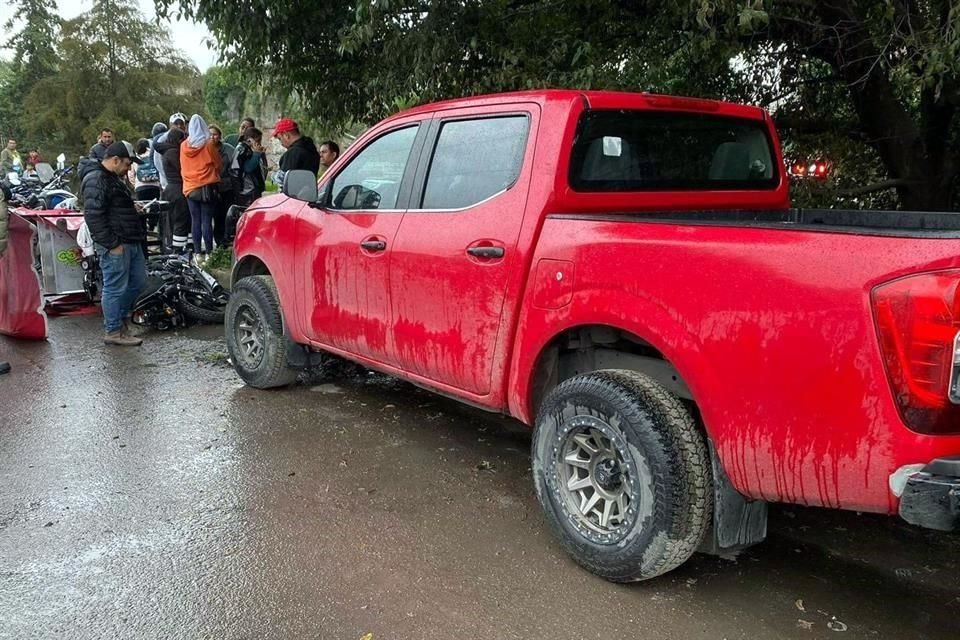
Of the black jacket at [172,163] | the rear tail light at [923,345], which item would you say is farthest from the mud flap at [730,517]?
the black jacket at [172,163]

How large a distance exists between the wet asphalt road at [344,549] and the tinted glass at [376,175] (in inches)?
56.3

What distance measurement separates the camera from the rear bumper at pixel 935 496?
2.16 metres

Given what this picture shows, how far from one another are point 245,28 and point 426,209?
4367 mm

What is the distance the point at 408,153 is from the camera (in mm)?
4273

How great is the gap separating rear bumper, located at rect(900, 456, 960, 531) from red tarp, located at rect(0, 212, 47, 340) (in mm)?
7409

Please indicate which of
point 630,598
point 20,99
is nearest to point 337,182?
point 630,598

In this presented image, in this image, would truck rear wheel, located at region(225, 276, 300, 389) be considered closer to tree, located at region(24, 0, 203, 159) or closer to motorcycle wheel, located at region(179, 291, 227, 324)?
motorcycle wheel, located at region(179, 291, 227, 324)

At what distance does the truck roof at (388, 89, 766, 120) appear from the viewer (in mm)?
3527

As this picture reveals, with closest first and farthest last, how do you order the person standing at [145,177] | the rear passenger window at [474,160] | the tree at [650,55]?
the rear passenger window at [474,160] < the tree at [650,55] < the person standing at [145,177]

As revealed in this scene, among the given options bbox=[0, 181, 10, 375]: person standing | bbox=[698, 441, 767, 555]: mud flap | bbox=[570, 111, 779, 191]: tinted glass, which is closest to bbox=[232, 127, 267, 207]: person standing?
bbox=[0, 181, 10, 375]: person standing

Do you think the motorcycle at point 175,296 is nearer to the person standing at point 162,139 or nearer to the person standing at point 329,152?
the person standing at point 329,152

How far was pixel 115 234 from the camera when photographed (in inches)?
269

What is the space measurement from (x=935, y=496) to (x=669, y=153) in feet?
6.92

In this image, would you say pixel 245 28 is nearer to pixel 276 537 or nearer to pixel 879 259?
pixel 276 537
